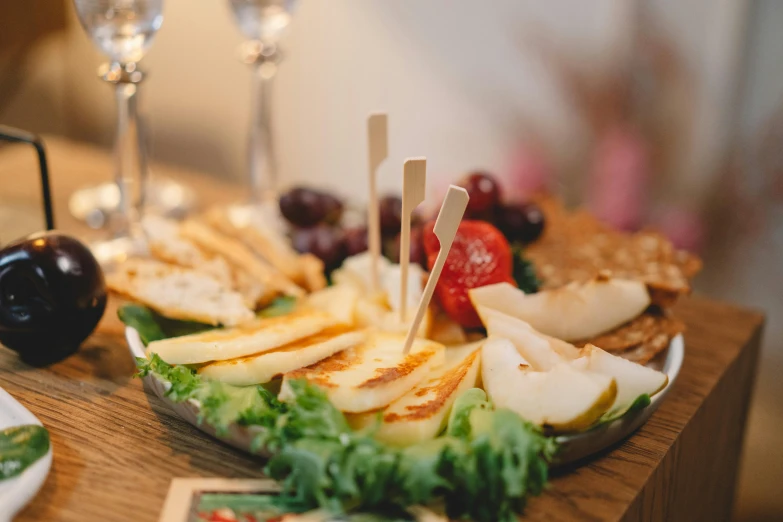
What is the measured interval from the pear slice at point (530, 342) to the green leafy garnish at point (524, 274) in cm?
26

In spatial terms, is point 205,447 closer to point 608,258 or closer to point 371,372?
point 371,372

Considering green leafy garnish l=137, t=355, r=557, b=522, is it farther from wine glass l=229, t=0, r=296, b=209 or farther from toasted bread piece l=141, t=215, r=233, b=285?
wine glass l=229, t=0, r=296, b=209

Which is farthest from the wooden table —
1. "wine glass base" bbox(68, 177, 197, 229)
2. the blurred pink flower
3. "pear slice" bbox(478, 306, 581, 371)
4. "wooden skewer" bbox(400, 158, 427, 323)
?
the blurred pink flower

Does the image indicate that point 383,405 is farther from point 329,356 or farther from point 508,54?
point 508,54

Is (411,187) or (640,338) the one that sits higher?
(411,187)

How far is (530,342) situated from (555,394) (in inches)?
4.5

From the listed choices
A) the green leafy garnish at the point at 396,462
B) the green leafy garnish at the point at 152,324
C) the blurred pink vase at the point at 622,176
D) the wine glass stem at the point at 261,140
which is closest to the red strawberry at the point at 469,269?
the green leafy garnish at the point at 396,462

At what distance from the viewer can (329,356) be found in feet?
3.01

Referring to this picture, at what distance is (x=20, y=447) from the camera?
0.79 m

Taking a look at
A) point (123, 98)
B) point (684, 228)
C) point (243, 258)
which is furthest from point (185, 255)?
point (684, 228)

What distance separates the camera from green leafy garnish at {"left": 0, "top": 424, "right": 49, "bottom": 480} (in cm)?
76

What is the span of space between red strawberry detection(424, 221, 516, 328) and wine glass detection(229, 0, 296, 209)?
0.68 m

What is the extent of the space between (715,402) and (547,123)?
115cm

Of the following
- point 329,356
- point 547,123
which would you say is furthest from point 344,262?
point 547,123
